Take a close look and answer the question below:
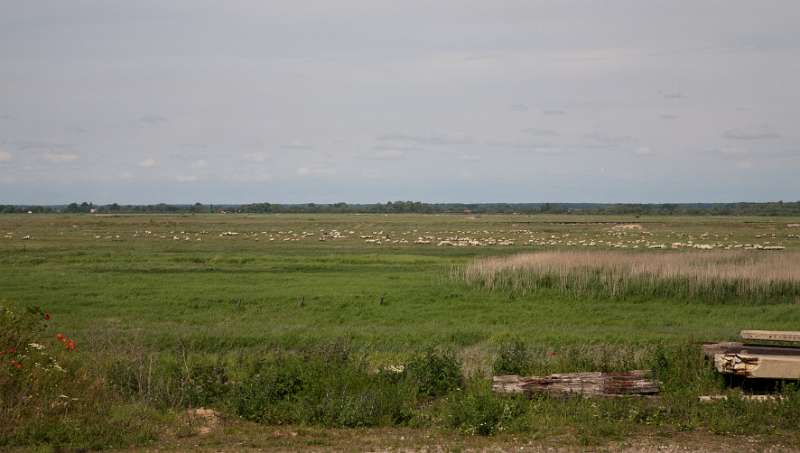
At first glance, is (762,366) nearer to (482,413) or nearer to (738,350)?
(738,350)

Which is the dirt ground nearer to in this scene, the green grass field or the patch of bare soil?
the patch of bare soil

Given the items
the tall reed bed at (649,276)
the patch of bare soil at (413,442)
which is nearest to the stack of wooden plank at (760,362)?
the patch of bare soil at (413,442)

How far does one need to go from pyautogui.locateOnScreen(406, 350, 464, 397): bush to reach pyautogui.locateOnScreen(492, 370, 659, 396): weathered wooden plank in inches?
33.9

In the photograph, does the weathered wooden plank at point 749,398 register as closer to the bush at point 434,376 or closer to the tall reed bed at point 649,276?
the bush at point 434,376

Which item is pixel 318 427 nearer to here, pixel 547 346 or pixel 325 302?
pixel 547 346

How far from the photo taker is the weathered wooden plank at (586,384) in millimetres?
10207

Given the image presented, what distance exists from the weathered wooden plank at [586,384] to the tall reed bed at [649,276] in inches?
620

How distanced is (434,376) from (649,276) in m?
16.9

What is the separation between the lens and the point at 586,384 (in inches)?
404

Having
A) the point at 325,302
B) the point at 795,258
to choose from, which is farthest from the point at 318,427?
the point at 795,258

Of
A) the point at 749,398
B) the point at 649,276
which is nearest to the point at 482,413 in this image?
the point at 749,398

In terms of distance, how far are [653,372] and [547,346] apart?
5.62 m

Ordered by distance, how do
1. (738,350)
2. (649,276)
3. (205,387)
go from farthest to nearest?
1. (649,276)
2. (738,350)
3. (205,387)

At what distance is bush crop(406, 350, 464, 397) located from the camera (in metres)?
11.0
